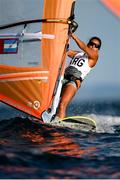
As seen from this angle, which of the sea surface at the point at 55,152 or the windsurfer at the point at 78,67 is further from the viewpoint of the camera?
the windsurfer at the point at 78,67

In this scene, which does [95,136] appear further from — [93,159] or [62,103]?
[93,159]

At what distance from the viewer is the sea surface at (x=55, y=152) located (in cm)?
837

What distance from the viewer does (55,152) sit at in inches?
392

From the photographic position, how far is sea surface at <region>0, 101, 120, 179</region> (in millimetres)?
8367

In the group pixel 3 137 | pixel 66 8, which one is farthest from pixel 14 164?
pixel 66 8

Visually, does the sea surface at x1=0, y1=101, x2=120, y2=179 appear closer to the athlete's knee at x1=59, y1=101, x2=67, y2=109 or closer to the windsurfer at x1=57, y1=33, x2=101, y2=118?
the athlete's knee at x1=59, y1=101, x2=67, y2=109

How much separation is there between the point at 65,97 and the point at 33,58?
148 cm

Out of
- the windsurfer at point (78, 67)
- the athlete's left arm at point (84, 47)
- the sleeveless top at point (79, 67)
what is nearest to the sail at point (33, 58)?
the athlete's left arm at point (84, 47)

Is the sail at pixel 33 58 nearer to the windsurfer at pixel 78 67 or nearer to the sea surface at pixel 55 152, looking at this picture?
the windsurfer at pixel 78 67

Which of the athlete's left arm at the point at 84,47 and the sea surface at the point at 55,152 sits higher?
the athlete's left arm at the point at 84,47

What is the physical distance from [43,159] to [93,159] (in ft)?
3.50

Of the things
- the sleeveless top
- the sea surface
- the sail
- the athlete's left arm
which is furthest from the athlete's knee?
the athlete's left arm

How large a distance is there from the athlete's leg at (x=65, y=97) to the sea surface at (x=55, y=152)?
0.66m

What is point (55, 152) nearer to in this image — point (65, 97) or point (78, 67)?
point (65, 97)
